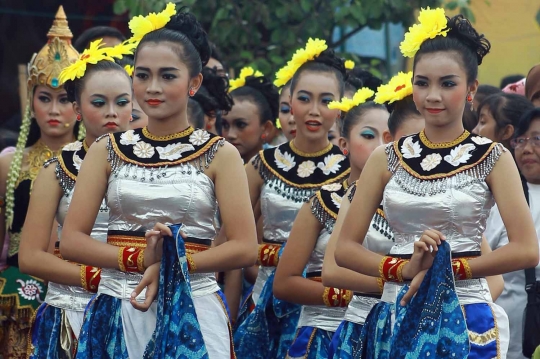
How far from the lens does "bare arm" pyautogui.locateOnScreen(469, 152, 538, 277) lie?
447 centimetres

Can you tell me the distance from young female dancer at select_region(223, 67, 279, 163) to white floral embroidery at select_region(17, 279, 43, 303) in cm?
209

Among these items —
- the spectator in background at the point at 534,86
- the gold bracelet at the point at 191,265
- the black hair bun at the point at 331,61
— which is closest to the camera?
the gold bracelet at the point at 191,265

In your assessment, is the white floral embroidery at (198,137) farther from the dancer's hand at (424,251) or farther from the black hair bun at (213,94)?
the black hair bun at (213,94)

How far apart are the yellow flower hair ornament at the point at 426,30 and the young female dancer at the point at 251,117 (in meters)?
3.41

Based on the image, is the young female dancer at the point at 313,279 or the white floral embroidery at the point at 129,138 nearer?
the white floral embroidery at the point at 129,138

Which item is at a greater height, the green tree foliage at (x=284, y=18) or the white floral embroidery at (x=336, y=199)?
the green tree foliage at (x=284, y=18)

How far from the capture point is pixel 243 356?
6312 millimetres

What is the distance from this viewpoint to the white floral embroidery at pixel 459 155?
4605mm

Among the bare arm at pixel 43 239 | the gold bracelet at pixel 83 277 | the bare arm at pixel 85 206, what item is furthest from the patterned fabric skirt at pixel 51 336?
the bare arm at pixel 85 206

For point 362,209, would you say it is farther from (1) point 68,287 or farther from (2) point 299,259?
(1) point 68,287

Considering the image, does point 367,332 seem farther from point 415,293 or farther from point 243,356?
point 243,356

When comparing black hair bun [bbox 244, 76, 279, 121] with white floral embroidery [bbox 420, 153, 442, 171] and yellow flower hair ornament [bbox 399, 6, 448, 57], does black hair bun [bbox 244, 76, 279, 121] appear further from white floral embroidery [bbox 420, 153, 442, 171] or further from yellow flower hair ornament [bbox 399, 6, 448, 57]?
white floral embroidery [bbox 420, 153, 442, 171]

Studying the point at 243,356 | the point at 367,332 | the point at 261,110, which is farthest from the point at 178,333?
the point at 261,110

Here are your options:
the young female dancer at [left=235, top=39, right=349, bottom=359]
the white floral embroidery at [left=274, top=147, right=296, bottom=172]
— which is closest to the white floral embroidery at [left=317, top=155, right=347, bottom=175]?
the young female dancer at [left=235, top=39, right=349, bottom=359]
